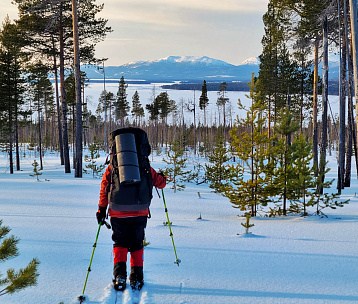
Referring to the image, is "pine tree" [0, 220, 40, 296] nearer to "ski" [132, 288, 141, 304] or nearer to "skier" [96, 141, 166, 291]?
"ski" [132, 288, 141, 304]

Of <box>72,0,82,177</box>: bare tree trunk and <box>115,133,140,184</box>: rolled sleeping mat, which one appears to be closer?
<box>115,133,140,184</box>: rolled sleeping mat

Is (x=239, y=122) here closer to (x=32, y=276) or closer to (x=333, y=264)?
(x=333, y=264)

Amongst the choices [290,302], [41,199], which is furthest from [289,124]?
[41,199]

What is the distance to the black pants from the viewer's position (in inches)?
173

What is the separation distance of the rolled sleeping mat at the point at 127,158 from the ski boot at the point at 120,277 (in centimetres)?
98

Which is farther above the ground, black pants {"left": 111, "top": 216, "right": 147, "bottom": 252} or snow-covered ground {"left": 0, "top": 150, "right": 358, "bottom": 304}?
black pants {"left": 111, "top": 216, "right": 147, "bottom": 252}

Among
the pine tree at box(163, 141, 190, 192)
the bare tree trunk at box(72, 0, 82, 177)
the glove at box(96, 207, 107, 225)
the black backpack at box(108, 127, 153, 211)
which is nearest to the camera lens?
the black backpack at box(108, 127, 153, 211)

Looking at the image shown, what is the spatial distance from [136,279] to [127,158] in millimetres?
1390

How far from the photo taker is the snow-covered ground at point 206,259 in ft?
13.3

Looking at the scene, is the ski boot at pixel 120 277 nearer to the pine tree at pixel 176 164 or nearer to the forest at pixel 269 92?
the forest at pixel 269 92

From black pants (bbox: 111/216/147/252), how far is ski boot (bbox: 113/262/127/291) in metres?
0.23

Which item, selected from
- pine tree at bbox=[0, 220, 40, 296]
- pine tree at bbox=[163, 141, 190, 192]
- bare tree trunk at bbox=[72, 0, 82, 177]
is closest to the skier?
pine tree at bbox=[0, 220, 40, 296]

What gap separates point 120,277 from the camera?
4223 millimetres

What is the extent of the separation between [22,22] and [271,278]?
66.1ft
